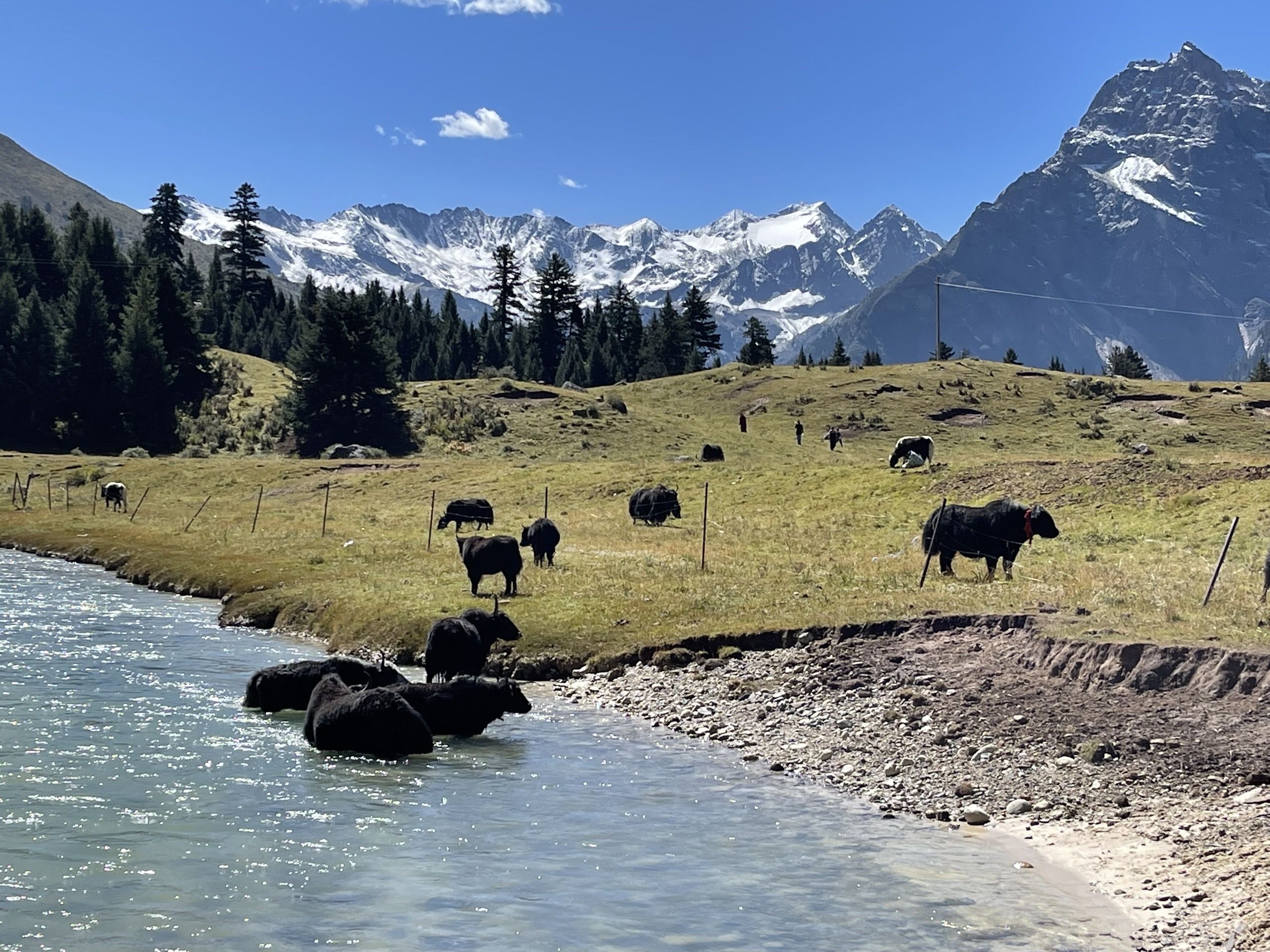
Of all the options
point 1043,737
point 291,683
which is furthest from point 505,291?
point 1043,737

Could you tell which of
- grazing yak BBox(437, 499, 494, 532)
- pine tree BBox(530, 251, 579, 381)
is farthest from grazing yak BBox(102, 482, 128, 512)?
pine tree BBox(530, 251, 579, 381)

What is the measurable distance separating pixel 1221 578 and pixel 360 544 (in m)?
25.8

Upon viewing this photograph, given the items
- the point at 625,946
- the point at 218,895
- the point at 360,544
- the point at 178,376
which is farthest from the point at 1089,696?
the point at 178,376

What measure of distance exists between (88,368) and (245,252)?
215 feet

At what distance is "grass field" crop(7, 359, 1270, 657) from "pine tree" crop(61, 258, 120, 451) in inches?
427

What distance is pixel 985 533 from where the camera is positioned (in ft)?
96.9

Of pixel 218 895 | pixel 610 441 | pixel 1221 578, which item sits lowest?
pixel 218 895

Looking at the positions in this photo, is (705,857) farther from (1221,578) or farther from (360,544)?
(360,544)

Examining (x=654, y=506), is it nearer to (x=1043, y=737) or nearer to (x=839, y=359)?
(x=1043, y=737)

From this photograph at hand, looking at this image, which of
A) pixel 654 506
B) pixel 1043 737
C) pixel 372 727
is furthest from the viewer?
pixel 654 506

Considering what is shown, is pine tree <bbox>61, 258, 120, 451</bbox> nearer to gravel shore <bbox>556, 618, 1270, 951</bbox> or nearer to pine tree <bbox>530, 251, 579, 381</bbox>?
pine tree <bbox>530, 251, 579, 381</bbox>

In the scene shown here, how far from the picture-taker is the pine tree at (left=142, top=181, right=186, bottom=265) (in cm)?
13862

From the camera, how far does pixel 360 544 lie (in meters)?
38.6

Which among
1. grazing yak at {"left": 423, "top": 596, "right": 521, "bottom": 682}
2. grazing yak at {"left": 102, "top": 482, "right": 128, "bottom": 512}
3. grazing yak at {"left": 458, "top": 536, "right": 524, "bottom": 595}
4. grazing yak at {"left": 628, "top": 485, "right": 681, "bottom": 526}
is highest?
grazing yak at {"left": 628, "top": 485, "right": 681, "bottom": 526}
